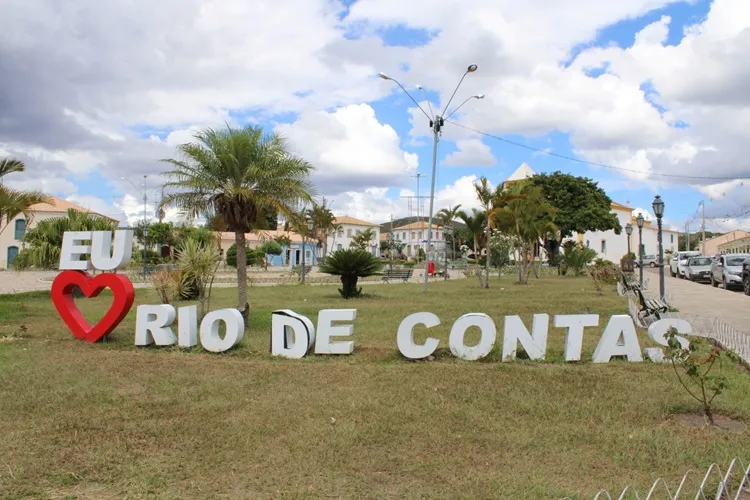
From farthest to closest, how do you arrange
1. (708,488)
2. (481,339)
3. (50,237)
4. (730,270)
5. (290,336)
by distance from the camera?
(50,237) → (730,270) → (290,336) → (481,339) → (708,488)

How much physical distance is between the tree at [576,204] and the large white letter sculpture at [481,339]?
45949 millimetres

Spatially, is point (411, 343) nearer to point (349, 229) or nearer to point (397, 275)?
point (397, 275)

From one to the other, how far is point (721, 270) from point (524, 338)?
74.6 feet

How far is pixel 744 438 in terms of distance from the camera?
554 cm

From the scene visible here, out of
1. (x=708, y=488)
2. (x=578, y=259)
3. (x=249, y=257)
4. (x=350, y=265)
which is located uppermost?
(x=578, y=259)

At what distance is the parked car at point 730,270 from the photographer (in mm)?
25342

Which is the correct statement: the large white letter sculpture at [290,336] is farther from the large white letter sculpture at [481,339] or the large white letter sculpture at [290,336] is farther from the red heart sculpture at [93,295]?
the red heart sculpture at [93,295]

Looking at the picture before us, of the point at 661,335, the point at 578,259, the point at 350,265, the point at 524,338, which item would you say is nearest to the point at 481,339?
the point at 524,338

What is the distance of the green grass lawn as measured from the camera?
457cm

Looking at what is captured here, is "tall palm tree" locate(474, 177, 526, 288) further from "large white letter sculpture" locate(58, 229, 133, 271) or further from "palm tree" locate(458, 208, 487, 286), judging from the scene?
"large white letter sculpture" locate(58, 229, 133, 271)

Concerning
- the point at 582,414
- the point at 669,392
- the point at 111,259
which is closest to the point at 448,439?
the point at 582,414

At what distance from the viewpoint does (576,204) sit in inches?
2120

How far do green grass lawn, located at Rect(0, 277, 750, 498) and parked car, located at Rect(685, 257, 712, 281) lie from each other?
27256 millimetres

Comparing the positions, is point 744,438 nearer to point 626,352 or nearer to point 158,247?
point 626,352
